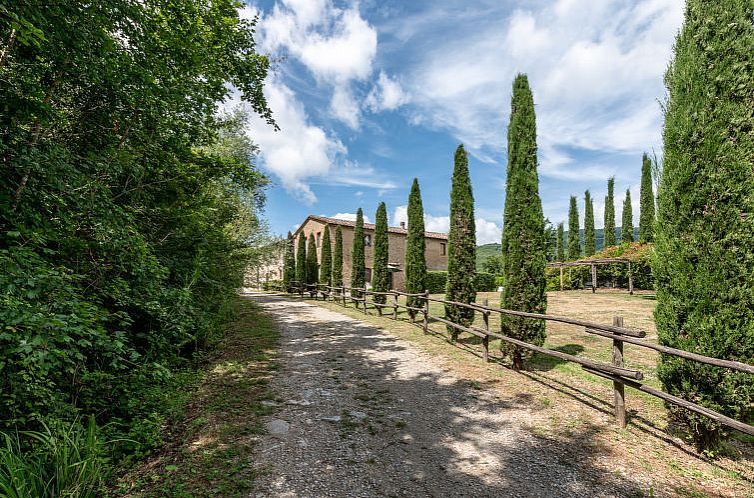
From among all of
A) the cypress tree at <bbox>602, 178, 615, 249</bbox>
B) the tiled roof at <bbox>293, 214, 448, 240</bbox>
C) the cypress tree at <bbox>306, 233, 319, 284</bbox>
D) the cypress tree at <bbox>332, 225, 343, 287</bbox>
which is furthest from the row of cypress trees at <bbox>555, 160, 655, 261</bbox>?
the cypress tree at <bbox>306, 233, 319, 284</bbox>

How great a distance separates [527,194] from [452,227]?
376cm

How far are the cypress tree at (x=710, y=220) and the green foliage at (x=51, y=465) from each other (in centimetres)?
617

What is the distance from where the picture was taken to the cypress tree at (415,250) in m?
13.9

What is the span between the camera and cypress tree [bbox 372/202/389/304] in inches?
708

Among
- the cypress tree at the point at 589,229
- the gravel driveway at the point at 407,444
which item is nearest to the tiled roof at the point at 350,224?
the cypress tree at the point at 589,229

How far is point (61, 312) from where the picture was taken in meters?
2.79

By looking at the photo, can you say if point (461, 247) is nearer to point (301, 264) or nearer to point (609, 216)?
point (301, 264)

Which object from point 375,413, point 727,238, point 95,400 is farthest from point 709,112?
point 95,400

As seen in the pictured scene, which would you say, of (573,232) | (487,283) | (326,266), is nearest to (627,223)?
(573,232)

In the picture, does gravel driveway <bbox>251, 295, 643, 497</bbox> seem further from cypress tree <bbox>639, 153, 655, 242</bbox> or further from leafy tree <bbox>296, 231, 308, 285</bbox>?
cypress tree <bbox>639, 153, 655, 242</bbox>

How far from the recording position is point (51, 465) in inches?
109

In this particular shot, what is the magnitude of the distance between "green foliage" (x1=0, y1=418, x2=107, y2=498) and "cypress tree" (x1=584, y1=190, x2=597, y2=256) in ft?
124

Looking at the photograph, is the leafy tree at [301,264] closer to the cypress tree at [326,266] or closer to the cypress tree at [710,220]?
the cypress tree at [326,266]

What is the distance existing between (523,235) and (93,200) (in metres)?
7.31
